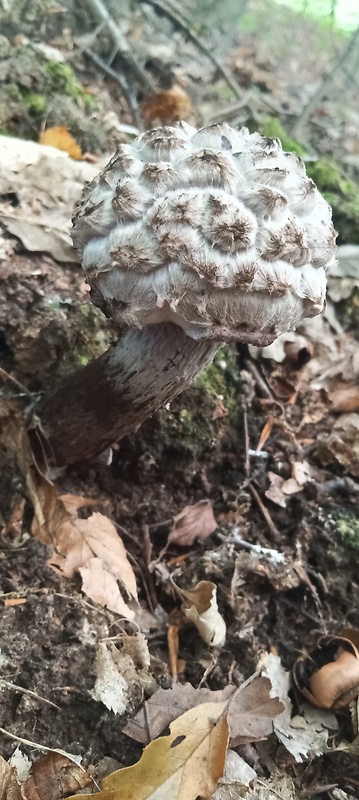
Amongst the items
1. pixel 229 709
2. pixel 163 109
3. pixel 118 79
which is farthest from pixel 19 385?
pixel 118 79

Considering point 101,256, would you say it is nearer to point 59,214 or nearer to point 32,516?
point 32,516

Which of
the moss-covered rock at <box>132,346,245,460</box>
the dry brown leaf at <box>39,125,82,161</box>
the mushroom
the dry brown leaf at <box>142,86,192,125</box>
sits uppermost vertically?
the dry brown leaf at <box>142,86,192,125</box>

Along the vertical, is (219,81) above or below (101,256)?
above

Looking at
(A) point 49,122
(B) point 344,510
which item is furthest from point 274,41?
(B) point 344,510

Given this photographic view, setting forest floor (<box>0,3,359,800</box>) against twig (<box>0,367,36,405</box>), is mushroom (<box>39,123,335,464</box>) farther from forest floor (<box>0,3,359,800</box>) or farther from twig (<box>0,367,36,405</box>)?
forest floor (<box>0,3,359,800</box>)

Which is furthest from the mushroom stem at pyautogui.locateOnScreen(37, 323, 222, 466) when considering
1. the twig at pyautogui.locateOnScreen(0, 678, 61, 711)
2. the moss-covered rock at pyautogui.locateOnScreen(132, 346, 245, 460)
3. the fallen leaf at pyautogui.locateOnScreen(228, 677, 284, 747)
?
the fallen leaf at pyautogui.locateOnScreen(228, 677, 284, 747)

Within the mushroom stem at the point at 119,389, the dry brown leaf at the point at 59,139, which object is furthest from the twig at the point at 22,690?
the dry brown leaf at the point at 59,139
